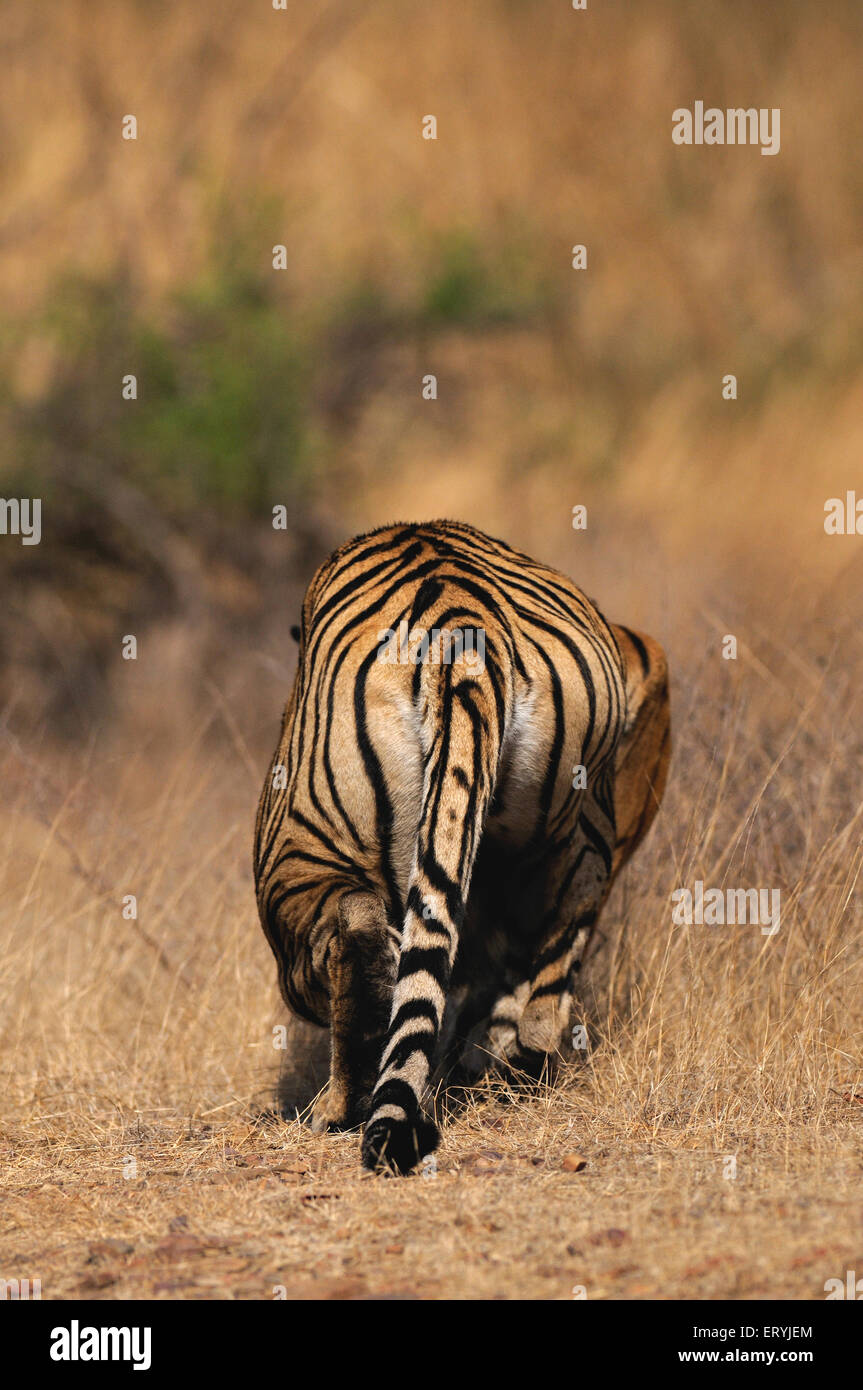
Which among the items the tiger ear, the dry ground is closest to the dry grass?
the dry ground

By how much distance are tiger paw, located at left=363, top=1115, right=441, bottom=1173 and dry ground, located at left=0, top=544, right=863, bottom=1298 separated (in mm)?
84

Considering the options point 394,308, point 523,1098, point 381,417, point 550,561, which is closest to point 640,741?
point 523,1098

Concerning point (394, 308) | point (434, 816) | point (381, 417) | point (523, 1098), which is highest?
point (394, 308)

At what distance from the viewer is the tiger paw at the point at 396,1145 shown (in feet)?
13.0

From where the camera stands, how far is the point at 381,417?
16312 mm

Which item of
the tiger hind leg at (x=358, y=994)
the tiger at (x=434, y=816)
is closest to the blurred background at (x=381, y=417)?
the tiger at (x=434, y=816)

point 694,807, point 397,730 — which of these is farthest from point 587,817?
point 694,807

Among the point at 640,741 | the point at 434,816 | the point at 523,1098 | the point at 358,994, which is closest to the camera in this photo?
the point at 434,816

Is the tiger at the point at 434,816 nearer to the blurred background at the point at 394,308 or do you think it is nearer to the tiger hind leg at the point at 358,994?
the tiger hind leg at the point at 358,994

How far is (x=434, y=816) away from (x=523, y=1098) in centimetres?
134

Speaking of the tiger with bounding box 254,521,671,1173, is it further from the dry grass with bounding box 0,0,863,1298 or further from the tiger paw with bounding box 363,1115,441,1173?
the dry grass with bounding box 0,0,863,1298

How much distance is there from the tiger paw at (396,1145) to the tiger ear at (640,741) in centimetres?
176

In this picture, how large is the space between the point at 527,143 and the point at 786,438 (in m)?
6.37

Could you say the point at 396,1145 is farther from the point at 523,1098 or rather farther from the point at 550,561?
the point at 550,561
